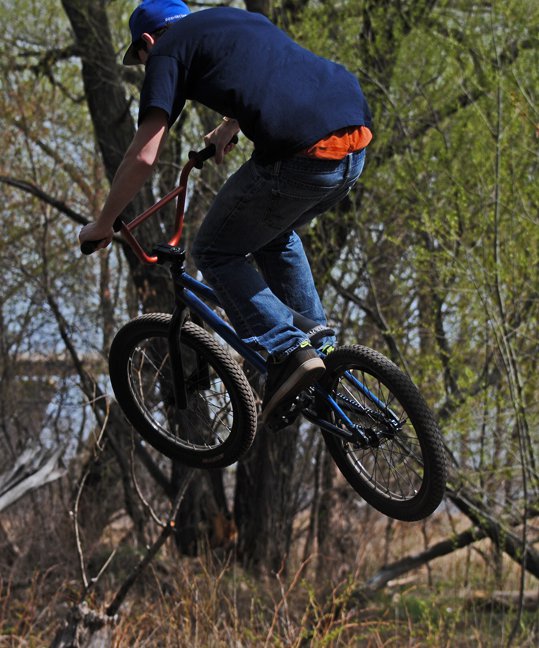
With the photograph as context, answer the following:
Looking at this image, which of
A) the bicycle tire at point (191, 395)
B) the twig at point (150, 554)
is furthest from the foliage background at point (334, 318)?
the bicycle tire at point (191, 395)

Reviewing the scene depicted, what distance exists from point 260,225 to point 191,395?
101 centimetres

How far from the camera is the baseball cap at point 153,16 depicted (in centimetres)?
358

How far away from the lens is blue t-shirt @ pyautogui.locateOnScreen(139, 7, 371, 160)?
3.30 metres

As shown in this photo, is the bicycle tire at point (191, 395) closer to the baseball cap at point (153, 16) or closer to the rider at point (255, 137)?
the rider at point (255, 137)

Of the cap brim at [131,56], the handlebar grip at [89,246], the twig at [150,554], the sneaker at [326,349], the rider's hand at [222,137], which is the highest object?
the cap brim at [131,56]

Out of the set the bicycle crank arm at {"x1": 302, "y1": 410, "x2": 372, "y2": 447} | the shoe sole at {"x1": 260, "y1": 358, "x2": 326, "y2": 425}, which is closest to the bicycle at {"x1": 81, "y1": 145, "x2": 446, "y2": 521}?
the bicycle crank arm at {"x1": 302, "y1": 410, "x2": 372, "y2": 447}

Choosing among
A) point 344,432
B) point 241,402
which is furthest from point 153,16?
point 344,432

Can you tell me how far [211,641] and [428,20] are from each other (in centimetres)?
695

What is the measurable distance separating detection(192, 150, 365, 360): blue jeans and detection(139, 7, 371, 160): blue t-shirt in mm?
136

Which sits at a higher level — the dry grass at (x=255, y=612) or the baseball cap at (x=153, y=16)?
the baseball cap at (x=153, y=16)

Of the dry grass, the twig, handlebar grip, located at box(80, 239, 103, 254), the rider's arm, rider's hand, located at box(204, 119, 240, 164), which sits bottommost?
the dry grass

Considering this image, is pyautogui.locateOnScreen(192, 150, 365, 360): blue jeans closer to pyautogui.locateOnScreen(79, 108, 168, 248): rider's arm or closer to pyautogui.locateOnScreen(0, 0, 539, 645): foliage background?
pyautogui.locateOnScreen(79, 108, 168, 248): rider's arm

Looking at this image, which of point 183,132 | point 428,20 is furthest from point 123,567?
point 428,20

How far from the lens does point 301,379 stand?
11.8 feet
